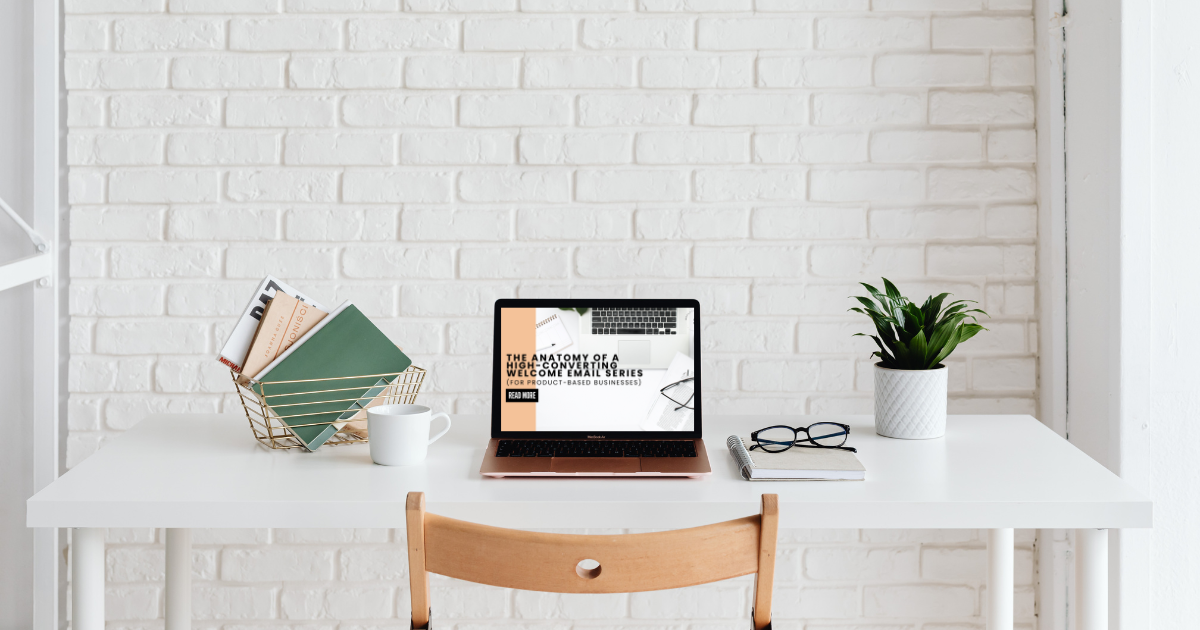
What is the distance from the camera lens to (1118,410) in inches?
60.8

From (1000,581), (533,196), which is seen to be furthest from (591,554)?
(533,196)

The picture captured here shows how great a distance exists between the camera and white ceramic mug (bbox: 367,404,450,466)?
121 cm

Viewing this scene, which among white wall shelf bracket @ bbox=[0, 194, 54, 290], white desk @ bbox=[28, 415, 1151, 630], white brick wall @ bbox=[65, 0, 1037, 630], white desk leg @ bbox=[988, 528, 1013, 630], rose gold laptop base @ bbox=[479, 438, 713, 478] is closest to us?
white desk @ bbox=[28, 415, 1151, 630]

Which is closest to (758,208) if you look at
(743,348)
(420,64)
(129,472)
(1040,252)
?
(743,348)

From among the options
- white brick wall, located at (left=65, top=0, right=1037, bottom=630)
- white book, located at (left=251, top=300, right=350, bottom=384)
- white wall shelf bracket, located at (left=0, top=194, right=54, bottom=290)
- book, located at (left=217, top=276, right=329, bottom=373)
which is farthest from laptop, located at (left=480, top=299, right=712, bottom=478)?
white wall shelf bracket, located at (left=0, top=194, right=54, bottom=290)

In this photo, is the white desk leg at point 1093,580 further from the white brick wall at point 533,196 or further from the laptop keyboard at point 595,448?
the white brick wall at point 533,196

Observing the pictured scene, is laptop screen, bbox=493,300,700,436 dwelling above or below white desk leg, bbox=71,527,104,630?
above

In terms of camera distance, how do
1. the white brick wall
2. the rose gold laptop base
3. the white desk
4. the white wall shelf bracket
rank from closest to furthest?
the white desk < the rose gold laptop base < the white wall shelf bracket < the white brick wall

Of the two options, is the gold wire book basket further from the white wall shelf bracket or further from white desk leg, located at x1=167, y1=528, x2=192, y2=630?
the white wall shelf bracket

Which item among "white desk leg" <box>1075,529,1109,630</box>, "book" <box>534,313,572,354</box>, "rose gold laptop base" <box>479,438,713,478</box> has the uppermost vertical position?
"book" <box>534,313,572,354</box>

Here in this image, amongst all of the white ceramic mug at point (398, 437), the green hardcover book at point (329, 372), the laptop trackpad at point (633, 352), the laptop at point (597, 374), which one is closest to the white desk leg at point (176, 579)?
the green hardcover book at point (329, 372)

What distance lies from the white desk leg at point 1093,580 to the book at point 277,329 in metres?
1.11

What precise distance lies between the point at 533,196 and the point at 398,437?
0.73m

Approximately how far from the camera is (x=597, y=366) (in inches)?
51.9
